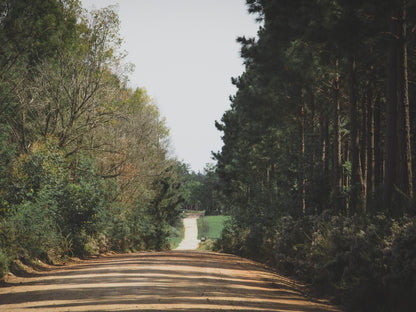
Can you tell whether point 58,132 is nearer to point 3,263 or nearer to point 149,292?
point 3,263

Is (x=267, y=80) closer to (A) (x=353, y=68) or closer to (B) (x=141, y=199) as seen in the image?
(A) (x=353, y=68)

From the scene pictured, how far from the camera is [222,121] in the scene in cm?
5172

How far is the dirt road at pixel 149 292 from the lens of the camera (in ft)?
24.6

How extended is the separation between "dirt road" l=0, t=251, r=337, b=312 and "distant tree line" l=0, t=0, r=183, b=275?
83.9 inches

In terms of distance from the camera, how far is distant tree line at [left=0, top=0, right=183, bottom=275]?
15789mm

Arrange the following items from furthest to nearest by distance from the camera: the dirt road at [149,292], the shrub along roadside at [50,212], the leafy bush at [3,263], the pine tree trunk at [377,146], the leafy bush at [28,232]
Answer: the pine tree trunk at [377,146]
the shrub along roadside at [50,212]
the leafy bush at [28,232]
the leafy bush at [3,263]
the dirt road at [149,292]

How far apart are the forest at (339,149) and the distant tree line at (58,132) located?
8.00m

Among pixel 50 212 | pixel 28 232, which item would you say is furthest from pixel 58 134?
pixel 28 232

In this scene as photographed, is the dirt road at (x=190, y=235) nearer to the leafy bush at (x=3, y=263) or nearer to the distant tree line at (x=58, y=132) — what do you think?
the distant tree line at (x=58, y=132)

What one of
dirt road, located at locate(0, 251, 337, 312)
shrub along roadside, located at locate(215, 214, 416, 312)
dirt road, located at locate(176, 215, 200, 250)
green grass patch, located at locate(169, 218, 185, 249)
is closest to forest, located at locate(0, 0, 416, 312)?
shrub along roadside, located at locate(215, 214, 416, 312)

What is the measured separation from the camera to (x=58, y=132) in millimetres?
23281

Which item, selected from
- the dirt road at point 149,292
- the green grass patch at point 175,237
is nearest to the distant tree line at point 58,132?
the dirt road at point 149,292

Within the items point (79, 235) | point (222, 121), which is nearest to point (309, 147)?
point (79, 235)

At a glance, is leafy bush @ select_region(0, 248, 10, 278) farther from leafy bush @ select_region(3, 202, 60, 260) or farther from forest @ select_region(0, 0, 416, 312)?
leafy bush @ select_region(3, 202, 60, 260)
